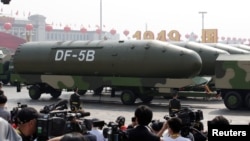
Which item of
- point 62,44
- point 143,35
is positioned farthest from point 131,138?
point 143,35

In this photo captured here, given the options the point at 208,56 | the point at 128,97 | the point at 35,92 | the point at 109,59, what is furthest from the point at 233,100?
the point at 35,92

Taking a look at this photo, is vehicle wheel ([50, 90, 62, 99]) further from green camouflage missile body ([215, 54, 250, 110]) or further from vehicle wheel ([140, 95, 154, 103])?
green camouflage missile body ([215, 54, 250, 110])

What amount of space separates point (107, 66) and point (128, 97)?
183 centimetres

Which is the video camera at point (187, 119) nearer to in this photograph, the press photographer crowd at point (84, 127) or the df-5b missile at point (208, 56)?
the press photographer crowd at point (84, 127)

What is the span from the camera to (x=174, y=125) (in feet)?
20.1

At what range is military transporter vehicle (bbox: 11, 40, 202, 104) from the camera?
20.6 m

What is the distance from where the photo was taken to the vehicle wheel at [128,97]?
859 inches

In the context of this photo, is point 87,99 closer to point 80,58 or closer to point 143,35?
point 80,58

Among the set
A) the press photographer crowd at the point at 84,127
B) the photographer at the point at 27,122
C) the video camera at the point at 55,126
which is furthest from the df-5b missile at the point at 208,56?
the photographer at the point at 27,122

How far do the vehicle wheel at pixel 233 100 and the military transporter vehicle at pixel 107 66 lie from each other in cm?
179

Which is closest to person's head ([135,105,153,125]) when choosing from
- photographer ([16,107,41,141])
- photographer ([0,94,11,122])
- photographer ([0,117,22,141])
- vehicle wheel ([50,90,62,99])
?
photographer ([16,107,41,141])

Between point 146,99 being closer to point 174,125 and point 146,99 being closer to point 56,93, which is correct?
point 56,93

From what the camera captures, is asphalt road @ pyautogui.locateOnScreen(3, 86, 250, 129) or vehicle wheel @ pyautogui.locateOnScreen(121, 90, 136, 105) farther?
vehicle wheel @ pyautogui.locateOnScreen(121, 90, 136, 105)

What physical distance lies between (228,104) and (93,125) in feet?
45.6
